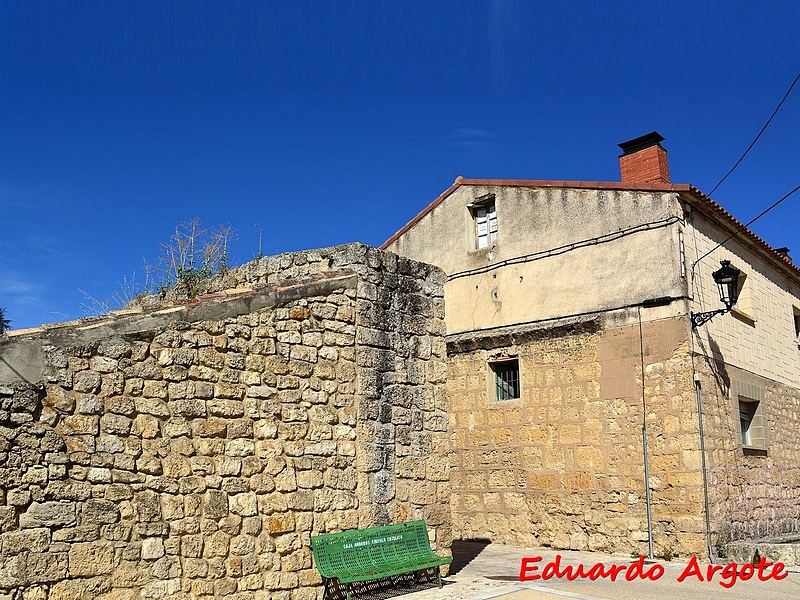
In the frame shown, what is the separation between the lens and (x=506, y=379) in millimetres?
12336

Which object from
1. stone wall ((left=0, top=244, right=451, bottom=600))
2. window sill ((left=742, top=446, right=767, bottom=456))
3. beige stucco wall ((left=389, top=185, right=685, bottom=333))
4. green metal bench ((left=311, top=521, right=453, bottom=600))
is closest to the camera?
stone wall ((left=0, top=244, right=451, bottom=600))

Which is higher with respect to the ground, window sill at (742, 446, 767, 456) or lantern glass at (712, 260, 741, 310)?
lantern glass at (712, 260, 741, 310)

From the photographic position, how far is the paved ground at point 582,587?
6703 mm

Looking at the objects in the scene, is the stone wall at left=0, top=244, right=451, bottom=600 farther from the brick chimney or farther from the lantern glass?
the brick chimney

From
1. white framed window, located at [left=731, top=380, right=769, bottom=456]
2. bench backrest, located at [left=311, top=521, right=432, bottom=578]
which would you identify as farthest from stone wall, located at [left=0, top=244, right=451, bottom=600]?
white framed window, located at [left=731, top=380, right=769, bottom=456]

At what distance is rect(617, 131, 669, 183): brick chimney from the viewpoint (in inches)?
461

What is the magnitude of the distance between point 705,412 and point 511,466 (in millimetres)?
3107

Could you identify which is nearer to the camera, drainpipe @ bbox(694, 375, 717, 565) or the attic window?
drainpipe @ bbox(694, 375, 717, 565)

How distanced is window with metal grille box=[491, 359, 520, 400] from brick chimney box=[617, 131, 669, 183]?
11.7ft

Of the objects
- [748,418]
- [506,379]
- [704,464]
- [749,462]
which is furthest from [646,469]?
[506,379]

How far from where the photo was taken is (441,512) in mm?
7449

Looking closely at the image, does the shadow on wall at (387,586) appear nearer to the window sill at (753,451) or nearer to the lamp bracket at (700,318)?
the lamp bracket at (700,318)

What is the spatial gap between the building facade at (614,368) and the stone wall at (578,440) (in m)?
0.02

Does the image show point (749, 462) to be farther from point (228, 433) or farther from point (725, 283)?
point (228, 433)
